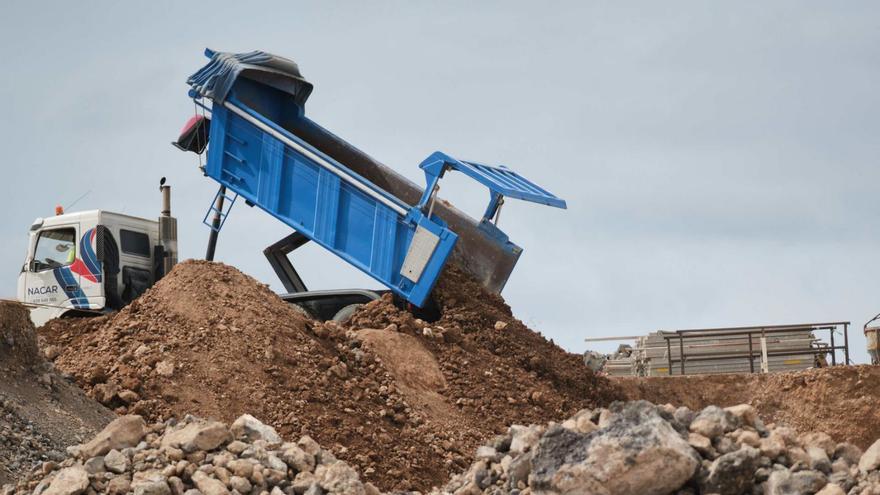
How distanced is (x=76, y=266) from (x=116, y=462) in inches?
300

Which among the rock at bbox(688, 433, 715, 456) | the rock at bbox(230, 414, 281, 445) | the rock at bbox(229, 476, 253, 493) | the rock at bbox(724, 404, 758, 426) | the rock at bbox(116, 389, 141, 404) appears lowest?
the rock at bbox(229, 476, 253, 493)

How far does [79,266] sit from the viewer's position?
17.3 metres

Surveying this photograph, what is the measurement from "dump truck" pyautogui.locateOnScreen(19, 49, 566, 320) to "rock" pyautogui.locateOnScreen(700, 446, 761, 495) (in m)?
7.11

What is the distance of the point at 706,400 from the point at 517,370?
340cm

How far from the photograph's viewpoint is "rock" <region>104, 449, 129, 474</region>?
33.4 feet

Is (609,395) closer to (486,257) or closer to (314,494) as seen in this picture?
(486,257)

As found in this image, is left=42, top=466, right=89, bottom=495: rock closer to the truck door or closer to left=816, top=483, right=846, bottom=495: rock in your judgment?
left=816, top=483, right=846, bottom=495: rock

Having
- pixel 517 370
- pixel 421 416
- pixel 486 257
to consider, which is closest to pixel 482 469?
pixel 421 416

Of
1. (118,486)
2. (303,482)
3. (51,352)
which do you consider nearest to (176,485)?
(118,486)

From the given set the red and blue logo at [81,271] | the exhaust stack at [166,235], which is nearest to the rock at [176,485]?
the red and blue logo at [81,271]

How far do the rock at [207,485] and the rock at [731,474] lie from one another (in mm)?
3509

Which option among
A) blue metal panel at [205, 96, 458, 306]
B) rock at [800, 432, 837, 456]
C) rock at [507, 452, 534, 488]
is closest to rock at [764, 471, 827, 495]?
rock at [800, 432, 837, 456]

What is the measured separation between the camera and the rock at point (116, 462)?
1017cm

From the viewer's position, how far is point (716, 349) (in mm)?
19031
